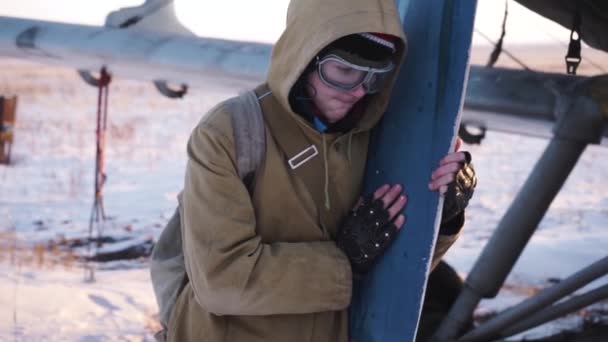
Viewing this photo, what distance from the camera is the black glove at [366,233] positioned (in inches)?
73.1

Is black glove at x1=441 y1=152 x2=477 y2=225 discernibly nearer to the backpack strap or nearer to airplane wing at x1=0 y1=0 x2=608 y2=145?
the backpack strap

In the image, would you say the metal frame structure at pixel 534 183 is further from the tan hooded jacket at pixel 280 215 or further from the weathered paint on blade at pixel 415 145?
the tan hooded jacket at pixel 280 215

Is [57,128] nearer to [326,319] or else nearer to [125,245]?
[125,245]

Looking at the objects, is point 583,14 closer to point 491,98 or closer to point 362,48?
point 491,98

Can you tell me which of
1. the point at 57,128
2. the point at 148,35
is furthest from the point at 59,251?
the point at 57,128

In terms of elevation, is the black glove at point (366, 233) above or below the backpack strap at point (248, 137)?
below

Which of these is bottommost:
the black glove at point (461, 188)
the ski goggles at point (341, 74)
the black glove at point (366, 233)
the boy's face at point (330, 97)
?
the black glove at point (366, 233)

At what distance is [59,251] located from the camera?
708cm

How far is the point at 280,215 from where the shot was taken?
186cm

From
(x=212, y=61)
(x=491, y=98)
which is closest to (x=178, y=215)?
(x=491, y=98)

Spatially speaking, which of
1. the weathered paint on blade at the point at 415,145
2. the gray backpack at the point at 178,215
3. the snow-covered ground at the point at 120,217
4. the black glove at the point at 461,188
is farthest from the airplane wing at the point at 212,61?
the gray backpack at the point at 178,215

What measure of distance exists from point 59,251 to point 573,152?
448 cm

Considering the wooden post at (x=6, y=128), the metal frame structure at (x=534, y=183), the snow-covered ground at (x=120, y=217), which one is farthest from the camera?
the wooden post at (x=6, y=128)

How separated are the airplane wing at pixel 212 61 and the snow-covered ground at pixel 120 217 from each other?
0.58 m
